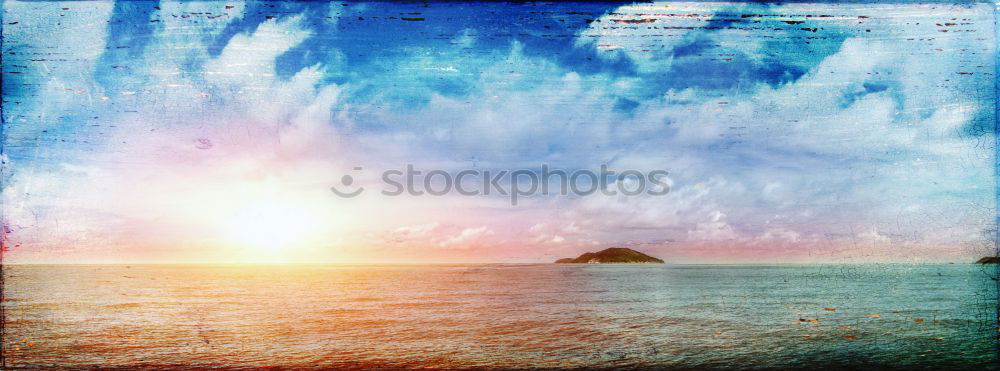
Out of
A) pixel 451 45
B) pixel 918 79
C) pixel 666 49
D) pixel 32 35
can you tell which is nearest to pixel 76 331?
pixel 32 35

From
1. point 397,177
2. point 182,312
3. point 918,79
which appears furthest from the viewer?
point 182,312

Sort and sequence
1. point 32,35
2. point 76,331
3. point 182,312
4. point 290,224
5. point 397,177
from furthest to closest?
point 182,312 → point 76,331 → point 290,224 → point 397,177 → point 32,35

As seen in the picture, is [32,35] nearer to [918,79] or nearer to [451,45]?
[451,45]

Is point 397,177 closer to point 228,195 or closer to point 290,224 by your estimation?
point 290,224

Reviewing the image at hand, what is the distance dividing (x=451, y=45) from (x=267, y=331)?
9.32 meters

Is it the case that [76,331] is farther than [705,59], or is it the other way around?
[76,331]

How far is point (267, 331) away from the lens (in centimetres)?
1287

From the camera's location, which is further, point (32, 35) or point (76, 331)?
point (76, 331)

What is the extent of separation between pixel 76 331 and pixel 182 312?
16.3ft

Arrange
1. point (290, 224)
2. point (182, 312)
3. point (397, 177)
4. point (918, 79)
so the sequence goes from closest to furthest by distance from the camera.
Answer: point (918, 79) < point (397, 177) < point (290, 224) < point (182, 312)

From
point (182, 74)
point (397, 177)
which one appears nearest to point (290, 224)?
point (397, 177)

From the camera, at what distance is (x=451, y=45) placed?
7.25 meters

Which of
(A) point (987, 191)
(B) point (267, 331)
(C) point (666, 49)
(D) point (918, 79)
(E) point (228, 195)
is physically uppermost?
(C) point (666, 49)

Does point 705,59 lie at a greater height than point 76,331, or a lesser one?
greater
